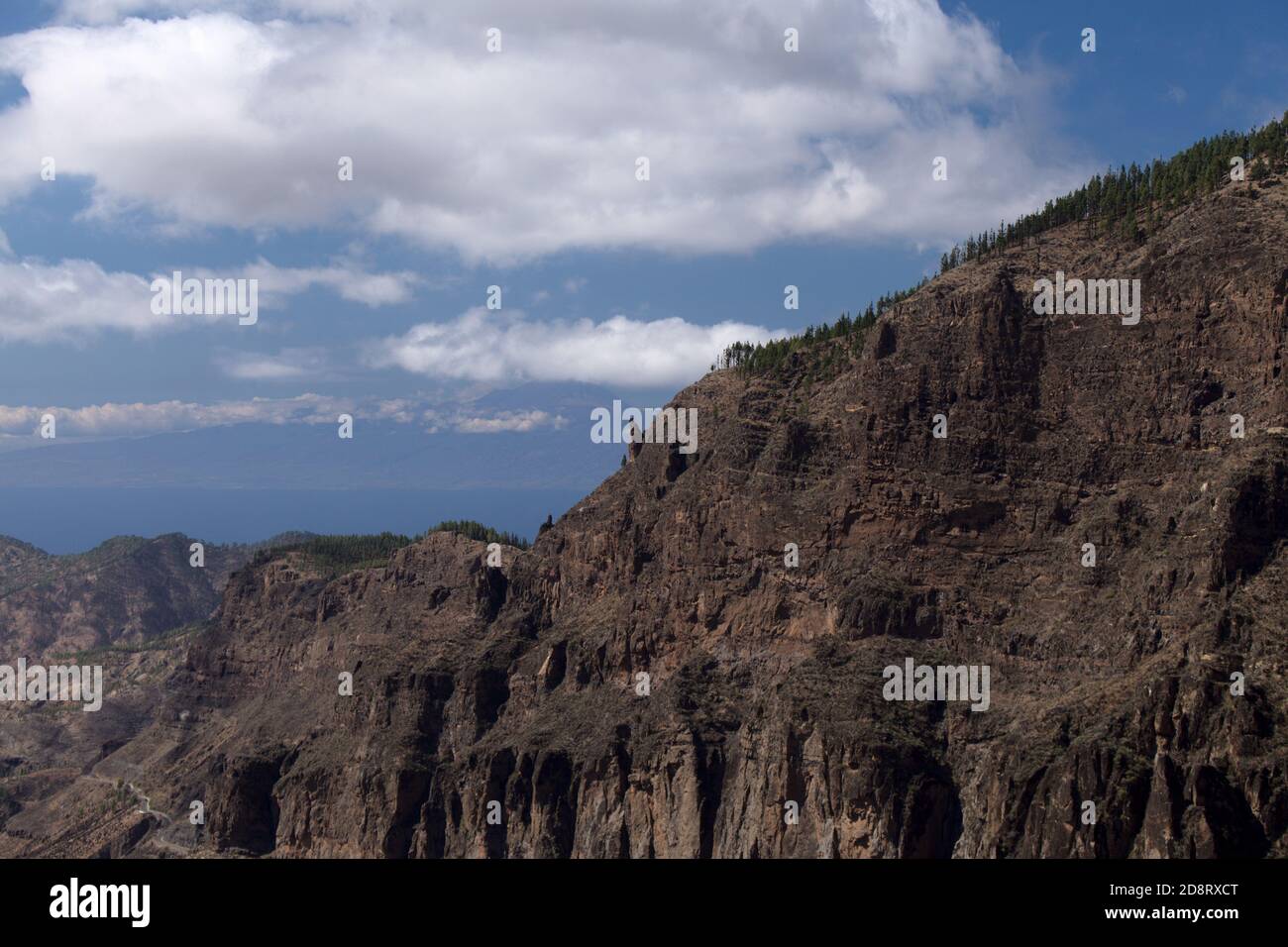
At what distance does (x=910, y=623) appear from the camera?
11850 centimetres

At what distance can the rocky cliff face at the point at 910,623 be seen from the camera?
96.9 metres

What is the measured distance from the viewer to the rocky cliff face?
9688 cm

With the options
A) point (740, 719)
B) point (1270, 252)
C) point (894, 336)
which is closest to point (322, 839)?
point (740, 719)

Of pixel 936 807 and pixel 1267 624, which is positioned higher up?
pixel 1267 624

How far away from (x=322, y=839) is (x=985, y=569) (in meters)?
72.6

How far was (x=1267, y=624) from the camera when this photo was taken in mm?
96188

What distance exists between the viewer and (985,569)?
4675 inches
